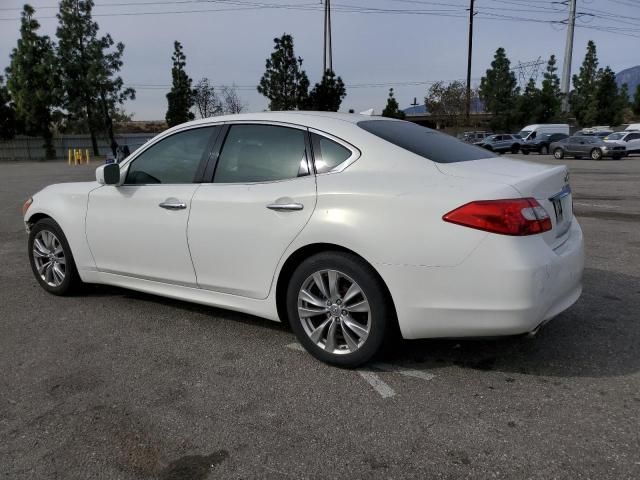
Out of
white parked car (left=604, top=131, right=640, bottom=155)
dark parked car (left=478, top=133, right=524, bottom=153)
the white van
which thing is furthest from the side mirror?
→ the white van

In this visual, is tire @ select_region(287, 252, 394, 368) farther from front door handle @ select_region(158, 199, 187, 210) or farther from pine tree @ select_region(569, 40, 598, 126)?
pine tree @ select_region(569, 40, 598, 126)

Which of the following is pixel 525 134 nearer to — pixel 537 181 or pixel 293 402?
pixel 537 181

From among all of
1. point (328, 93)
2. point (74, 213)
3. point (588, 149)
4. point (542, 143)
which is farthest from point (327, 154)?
point (542, 143)

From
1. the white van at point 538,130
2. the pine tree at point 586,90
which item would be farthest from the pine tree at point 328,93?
the pine tree at point 586,90

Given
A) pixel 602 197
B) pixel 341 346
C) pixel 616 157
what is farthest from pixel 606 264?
pixel 616 157

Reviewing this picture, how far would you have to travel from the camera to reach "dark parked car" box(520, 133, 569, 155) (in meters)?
38.5

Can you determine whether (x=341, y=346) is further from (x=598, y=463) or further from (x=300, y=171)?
(x=598, y=463)

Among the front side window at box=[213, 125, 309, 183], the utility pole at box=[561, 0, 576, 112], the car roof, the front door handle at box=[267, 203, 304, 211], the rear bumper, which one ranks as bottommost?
the rear bumper

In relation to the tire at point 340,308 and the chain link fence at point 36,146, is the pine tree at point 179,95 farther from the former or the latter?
the tire at point 340,308

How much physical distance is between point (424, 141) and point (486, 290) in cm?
126

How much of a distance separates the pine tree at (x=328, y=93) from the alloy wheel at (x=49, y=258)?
108 feet

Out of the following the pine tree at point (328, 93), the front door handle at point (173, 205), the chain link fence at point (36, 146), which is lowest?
the chain link fence at point (36, 146)

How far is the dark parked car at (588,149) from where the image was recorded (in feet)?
102

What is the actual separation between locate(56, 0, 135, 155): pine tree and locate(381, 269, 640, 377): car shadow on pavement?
48.4 meters
